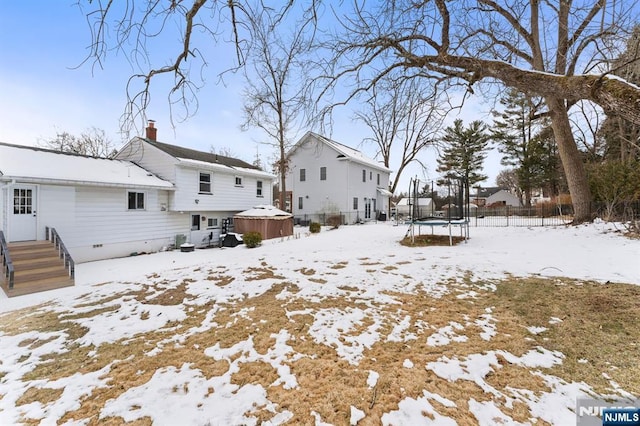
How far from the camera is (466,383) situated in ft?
8.41

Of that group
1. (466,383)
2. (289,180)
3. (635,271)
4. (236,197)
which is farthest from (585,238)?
(289,180)

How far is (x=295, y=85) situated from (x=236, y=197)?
1196cm

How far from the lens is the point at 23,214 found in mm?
8914

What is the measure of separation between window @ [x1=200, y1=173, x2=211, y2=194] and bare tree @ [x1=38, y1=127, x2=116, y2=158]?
13.2m

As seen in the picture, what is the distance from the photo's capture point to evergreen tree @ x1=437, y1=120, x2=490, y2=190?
110ft

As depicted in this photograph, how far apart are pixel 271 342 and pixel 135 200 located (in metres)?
12.4

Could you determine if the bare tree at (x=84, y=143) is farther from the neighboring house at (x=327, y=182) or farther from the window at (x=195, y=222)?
the neighboring house at (x=327, y=182)

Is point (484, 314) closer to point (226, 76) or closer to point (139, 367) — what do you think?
point (139, 367)

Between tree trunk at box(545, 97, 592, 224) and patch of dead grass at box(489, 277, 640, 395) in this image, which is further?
tree trunk at box(545, 97, 592, 224)

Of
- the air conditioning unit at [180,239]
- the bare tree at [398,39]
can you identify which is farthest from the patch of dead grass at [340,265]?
the air conditioning unit at [180,239]

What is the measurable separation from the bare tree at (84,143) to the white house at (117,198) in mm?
13243

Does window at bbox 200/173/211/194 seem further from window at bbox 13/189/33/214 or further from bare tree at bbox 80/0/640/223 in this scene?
bare tree at bbox 80/0/640/223

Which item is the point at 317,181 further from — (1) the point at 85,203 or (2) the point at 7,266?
(2) the point at 7,266

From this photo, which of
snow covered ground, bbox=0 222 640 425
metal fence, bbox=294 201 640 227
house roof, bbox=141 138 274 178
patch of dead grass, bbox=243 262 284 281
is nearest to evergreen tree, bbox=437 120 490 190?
metal fence, bbox=294 201 640 227
